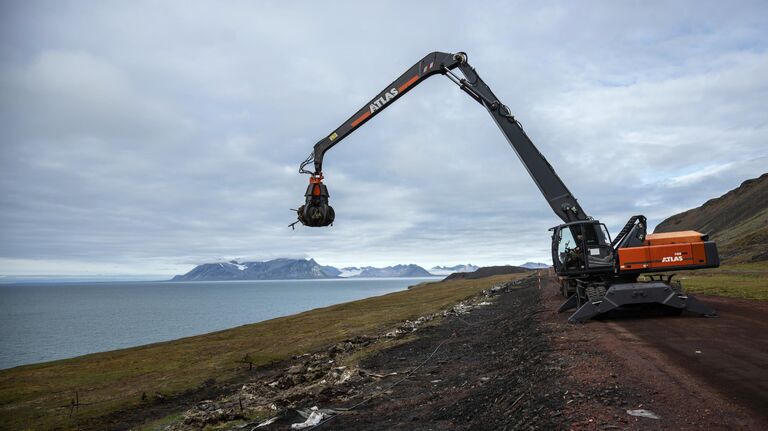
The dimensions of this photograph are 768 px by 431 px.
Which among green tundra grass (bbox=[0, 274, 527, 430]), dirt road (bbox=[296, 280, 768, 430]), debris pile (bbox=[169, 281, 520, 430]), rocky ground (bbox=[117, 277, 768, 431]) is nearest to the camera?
dirt road (bbox=[296, 280, 768, 430])

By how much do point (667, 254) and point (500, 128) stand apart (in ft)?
28.2

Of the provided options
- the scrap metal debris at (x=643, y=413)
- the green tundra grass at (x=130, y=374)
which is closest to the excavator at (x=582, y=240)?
the scrap metal debris at (x=643, y=413)

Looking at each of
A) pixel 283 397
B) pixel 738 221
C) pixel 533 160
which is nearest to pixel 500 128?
pixel 533 160

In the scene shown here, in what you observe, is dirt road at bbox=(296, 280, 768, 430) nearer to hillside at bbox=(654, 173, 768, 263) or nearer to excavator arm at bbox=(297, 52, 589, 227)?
excavator arm at bbox=(297, 52, 589, 227)

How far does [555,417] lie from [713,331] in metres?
9.43

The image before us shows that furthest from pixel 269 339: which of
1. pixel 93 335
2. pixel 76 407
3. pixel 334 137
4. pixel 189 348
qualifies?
pixel 93 335

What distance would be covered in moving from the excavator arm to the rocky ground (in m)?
5.48

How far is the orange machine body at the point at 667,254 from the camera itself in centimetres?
1675

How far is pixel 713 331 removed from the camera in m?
13.5

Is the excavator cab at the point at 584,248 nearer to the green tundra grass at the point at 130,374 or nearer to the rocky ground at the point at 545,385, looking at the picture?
the rocky ground at the point at 545,385

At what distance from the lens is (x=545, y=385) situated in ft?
30.8

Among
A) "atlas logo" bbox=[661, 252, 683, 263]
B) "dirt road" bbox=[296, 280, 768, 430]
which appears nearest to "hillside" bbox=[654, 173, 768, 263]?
"atlas logo" bbox=[661, 252, 683, 263]

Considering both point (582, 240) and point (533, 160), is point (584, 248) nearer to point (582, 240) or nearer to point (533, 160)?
point (582, 240)

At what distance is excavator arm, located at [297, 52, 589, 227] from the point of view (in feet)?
64.4
